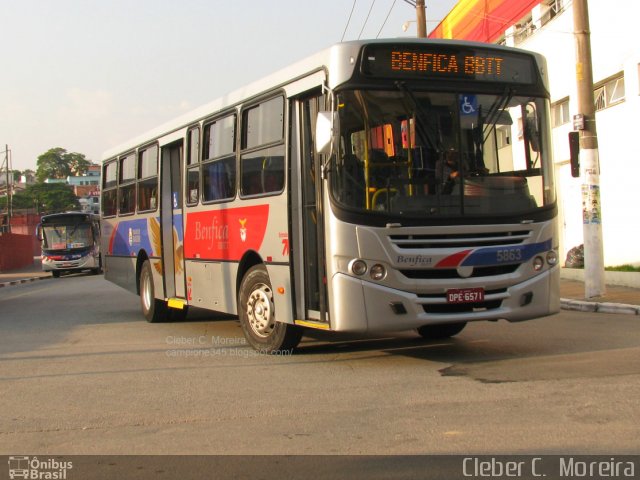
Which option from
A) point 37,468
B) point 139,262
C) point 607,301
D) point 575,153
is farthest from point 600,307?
point 37,468

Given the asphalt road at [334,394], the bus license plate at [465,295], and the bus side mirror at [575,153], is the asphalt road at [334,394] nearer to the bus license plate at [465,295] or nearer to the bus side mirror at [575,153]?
Result: the bus license plate at [465,295]

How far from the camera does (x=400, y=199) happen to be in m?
7.52

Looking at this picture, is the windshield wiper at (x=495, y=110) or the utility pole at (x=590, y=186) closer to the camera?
the windshield wiper at (x=495, y=110)

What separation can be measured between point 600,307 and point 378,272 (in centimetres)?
682

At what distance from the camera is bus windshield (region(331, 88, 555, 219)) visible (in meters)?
7.52

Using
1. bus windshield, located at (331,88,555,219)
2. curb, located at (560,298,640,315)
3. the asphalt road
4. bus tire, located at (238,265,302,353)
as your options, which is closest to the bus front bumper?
the asphalt road

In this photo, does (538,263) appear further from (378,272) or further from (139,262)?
(139,262)

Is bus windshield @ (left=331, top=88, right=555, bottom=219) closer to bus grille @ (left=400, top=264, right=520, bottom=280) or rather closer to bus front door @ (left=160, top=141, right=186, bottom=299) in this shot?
bus grille @ (left=400, top=264, right=520, bottom=280)

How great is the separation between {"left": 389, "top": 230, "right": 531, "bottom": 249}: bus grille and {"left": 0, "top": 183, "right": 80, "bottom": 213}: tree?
9012 cm

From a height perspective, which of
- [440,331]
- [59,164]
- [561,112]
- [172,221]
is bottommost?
[440,331]

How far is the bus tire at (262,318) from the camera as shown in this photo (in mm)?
8898

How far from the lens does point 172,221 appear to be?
480 inches

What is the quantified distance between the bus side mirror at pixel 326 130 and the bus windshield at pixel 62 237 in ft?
103

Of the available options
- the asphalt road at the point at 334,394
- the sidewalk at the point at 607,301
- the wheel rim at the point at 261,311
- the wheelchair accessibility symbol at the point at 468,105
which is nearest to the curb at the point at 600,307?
the sidewalk at the point at 607,301
